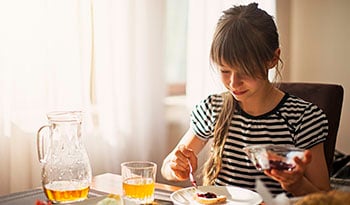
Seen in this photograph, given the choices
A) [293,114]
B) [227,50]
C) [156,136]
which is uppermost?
[227,50]

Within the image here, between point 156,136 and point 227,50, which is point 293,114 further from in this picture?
point 156,136

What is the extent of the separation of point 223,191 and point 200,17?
146cm

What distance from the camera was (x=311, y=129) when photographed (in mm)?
1616

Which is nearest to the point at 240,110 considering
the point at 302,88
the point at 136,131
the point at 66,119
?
the point at 302,88

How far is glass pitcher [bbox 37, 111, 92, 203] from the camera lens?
1.36 metres

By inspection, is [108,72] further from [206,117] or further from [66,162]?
[66,162]

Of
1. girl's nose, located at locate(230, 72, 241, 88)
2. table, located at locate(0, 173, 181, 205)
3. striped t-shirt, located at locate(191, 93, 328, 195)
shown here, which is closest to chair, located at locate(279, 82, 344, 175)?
striped t-shirt, located at locate(191, 93, 328, 195)

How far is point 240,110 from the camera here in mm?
1744

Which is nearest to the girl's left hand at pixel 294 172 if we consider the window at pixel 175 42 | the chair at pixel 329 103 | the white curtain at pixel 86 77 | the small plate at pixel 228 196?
the small plate at pixel 228 196

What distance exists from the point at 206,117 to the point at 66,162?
56 cm

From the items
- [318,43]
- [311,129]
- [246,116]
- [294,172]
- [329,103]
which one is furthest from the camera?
[318,43]

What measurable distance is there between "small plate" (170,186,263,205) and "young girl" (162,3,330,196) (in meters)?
0.08

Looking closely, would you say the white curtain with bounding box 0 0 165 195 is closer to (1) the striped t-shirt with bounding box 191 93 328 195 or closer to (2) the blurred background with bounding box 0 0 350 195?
(2) the blurred background with bounding box 0 0 350 195

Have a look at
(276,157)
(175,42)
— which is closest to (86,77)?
(175,42)
